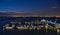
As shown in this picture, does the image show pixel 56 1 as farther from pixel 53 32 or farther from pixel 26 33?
pixel 26 33

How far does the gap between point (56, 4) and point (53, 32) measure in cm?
41

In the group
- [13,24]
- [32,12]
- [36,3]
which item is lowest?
[13,24]

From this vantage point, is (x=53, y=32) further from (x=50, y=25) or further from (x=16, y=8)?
(x=16, y=8)

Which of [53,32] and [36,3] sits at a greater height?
[36,3]

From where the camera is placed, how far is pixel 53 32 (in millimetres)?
1893

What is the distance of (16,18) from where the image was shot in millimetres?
1852

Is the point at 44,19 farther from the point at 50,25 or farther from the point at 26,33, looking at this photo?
the point at 26,33

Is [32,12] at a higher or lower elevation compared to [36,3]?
lower

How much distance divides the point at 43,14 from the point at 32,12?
0.16 m

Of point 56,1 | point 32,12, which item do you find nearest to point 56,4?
point 56,1

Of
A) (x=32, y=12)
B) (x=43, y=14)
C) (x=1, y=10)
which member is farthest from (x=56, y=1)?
(x=1, y=10)

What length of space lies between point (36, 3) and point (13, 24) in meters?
0.46

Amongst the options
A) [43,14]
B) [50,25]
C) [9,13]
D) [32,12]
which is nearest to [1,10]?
[9,13]

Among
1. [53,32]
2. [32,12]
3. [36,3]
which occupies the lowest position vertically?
[53,32]
